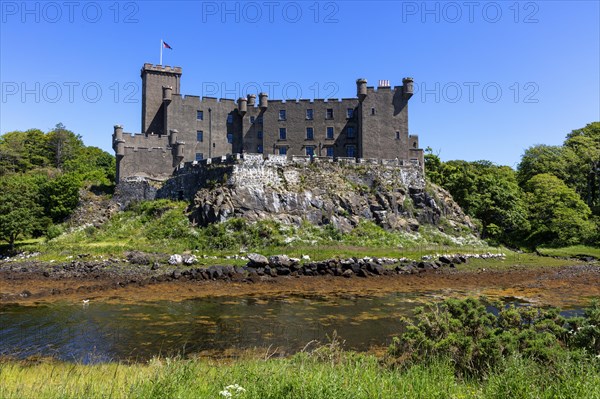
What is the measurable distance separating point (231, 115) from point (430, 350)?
50.3 meters

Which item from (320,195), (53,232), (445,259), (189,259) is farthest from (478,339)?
(53,232)

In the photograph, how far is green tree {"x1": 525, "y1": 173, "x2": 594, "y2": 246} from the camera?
5312cm

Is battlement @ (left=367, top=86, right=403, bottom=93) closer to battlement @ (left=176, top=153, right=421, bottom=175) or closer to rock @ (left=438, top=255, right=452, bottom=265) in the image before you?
battlement @ (left=176, top=153, right=421, bottom=175)

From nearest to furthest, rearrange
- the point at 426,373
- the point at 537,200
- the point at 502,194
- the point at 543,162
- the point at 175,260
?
the point at 426,373 < the point at 175,260 < the point at 502,194 < the point at 537,200 < the point at 543,162

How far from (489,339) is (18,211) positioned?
48801 mm

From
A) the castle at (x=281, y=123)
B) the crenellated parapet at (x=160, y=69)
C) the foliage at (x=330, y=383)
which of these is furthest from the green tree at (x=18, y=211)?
the foliage at (x=330, y=383)

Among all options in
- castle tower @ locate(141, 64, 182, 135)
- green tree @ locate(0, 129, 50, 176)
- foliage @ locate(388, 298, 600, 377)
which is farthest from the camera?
green tree @ locate(0, 129, 50, 176)

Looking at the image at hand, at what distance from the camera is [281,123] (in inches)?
2231

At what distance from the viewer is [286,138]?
56719 millimetres

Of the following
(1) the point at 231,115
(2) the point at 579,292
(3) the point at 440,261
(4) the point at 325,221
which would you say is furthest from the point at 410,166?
(2) the point at 579,292

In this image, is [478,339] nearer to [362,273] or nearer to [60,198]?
[362,273]

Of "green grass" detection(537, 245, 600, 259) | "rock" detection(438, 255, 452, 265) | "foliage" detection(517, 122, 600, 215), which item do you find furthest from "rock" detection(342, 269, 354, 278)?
"foliage" detection(517, 122, 600, 215)

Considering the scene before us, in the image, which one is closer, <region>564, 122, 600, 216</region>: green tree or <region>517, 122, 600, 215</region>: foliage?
<region>564, 122, 600, 216</region>: green tree

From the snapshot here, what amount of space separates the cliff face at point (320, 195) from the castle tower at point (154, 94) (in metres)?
10.0
